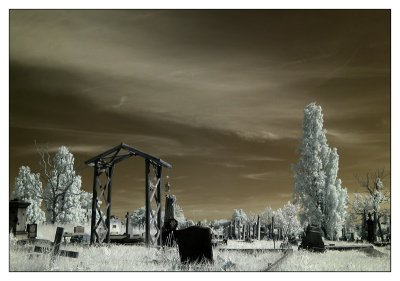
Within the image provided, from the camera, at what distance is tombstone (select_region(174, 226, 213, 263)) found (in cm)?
1213

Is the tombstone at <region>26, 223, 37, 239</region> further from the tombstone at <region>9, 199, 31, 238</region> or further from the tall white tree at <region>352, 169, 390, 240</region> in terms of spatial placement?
the tall white tree at <region>352, 169, 390, 240</region>

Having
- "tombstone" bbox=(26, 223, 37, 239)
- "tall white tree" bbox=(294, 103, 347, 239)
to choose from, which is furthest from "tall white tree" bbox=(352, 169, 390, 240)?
"tombstone" bbox=(26, 223, 37, 239)

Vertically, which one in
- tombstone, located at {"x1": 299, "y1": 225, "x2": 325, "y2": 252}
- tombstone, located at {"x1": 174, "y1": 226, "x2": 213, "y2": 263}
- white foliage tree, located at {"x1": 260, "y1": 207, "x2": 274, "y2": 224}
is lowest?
white foliage tree, located at {"x1": 260, "y1": 207, "x2": 274, "y2": 224}

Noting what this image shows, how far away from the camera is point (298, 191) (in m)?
27.7

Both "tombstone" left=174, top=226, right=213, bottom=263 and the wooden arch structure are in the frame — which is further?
the wooden arch structure

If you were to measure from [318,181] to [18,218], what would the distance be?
55.4 ft

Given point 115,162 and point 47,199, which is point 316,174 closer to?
point 115,162

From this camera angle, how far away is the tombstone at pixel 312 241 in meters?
18.3

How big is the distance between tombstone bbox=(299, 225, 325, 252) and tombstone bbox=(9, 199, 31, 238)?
10942 millimetres

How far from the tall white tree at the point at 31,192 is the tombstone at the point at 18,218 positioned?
0.41 metres

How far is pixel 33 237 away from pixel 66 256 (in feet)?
18.6

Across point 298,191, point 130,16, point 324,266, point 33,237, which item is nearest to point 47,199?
point 33,237

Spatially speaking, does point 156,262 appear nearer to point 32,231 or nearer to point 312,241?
point 32,231

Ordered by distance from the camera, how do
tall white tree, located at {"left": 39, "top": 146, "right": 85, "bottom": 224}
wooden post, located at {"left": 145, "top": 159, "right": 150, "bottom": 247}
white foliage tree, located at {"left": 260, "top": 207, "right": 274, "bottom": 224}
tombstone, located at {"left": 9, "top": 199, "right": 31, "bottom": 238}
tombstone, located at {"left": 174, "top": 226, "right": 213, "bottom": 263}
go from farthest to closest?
white foliage tree, located at {"left": 260, "top": 207, "right": 274, "bottom": 224}, tall white tree, located at {"left": 39, "top": 146, "right": 85, "bottom": 224}, tombstone, located at {"left": 9, "top": 199, "right": 31, "bottom": 238}, wooden post, located at {"left": 145, "top": 159, "right": 150, "bottom": 247}, tombstone, located at {"left": 174, "top": 226, "right": 213, "bottom": 263}
